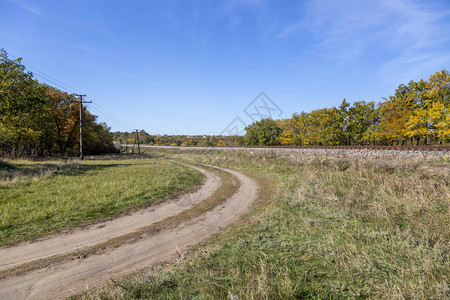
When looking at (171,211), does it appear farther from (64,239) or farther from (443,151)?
(443,151)

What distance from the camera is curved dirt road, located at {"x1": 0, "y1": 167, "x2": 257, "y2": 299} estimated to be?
13.7 ft

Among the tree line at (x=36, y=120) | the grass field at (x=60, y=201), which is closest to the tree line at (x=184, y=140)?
the tree line at (x=36, y=120)

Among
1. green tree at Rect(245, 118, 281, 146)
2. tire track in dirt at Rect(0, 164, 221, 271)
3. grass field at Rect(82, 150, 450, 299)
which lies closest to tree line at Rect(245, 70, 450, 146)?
green tree at Rect(245, 118, 281, 146)

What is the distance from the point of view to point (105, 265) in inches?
199

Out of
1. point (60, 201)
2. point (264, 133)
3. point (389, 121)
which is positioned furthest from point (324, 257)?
point (264, 133)

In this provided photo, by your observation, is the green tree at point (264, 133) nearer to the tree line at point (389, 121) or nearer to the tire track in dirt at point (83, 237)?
the tree line at point (389, 121)

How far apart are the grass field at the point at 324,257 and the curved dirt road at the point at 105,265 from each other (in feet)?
2.22

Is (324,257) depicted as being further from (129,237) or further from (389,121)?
(389,121)

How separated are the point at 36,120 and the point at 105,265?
24.0 metres

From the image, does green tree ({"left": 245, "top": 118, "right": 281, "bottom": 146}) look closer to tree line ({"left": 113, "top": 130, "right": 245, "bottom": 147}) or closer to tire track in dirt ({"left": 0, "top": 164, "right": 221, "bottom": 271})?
tree line ({"left": 113, "top": 130, "right": 245, "bottom": 147})

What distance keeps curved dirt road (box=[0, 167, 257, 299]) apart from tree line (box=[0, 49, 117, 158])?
21159mm

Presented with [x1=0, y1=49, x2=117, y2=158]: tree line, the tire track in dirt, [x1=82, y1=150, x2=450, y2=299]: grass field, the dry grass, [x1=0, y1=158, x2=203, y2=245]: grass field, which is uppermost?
[x1=0, y1=49, x2=117, y2=158]: tree line

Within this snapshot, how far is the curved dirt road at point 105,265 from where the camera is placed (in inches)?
164

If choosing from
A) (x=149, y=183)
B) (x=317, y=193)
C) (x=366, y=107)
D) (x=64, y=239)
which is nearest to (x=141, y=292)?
(x=64, y=239)
